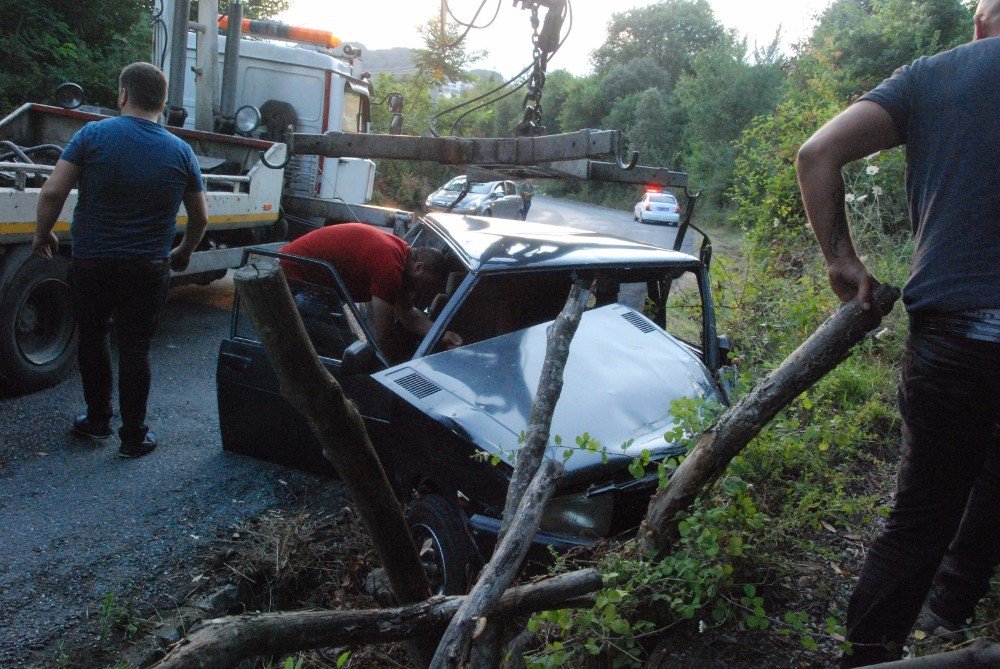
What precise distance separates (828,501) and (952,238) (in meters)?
1.51

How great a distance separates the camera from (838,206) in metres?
2.23

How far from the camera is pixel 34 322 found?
550cm

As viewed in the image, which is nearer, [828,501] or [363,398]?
[828,501]

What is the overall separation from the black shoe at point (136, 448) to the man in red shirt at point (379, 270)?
142cm

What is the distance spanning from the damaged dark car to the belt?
3.47 feet

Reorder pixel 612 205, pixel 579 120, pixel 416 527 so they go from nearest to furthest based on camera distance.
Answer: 1. pixel 416 527
2. pixel 612 205
3. pixel 579 120

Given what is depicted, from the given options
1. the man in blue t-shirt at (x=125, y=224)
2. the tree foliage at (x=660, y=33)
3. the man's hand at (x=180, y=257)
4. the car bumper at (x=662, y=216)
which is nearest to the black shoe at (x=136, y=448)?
the man in blue t-shirt at (x=125, y=224)

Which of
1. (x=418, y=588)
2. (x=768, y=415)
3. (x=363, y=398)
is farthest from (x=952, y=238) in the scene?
(x=363, y=398)

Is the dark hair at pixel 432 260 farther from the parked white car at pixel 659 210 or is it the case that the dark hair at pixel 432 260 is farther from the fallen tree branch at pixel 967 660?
the parked white car at pixel 659 210

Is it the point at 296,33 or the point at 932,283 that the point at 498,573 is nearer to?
the point at 932,283

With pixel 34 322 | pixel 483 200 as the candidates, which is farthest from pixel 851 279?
pixel 483 200

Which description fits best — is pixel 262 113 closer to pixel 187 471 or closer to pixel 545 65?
pixel 545 65

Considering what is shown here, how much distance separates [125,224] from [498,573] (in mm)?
3415

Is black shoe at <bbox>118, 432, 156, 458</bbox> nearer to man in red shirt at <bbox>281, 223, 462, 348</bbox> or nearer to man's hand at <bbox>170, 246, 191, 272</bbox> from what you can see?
man's hand at <bbox>170, 246, 191, 272</bbox>
